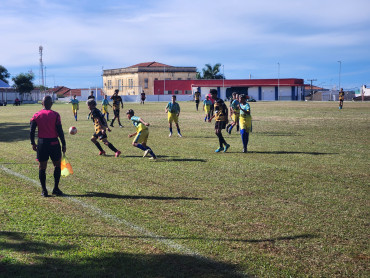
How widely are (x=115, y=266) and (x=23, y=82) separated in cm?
10283

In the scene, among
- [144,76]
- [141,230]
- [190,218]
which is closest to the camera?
[141,230]

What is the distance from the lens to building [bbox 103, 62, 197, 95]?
353 feet

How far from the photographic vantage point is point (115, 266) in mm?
4738

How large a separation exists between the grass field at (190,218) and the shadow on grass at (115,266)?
1 centimetres

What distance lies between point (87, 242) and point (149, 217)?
1350 millimetres

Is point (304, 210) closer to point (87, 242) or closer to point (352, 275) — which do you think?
point (352, 275)

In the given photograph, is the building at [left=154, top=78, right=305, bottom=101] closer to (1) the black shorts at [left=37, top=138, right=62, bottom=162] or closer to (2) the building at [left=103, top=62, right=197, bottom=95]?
(2) the building at [left=103, top=62, right=197, bottom=95]

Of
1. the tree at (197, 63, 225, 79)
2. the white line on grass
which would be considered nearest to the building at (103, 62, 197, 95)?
the tree at (197, 63, 225, 79)

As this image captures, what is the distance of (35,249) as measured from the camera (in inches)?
207

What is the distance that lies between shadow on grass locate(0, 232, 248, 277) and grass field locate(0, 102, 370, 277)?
1cm

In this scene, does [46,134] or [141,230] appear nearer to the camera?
[141,230]

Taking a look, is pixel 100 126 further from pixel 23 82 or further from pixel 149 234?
pixel 23 82

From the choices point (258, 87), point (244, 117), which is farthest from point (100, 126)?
point (258, 87)

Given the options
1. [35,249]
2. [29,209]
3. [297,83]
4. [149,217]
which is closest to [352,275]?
[149,217]
